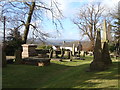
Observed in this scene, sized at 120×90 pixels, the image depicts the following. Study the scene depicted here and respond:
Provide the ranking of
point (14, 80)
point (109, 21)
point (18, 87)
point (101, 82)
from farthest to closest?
point (109, 21), point (14, 80), point (18, 87), point (101, 82)

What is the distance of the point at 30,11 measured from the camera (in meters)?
25.3

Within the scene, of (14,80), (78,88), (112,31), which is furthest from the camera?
(112,31)

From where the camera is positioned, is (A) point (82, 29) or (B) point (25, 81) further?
(A) point (82, 29)

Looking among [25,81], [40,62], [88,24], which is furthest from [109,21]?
[25,81]

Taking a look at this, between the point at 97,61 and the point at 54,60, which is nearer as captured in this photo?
the point at 97,61

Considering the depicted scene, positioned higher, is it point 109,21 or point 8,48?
point 109,21

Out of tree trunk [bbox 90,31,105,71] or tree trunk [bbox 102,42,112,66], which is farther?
tree trunk [bbox 102,42,112,66]

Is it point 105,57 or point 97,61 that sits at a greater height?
point 105,57

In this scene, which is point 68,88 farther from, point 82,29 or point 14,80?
point 82,29

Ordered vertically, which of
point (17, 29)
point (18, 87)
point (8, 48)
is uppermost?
point (17, 29)

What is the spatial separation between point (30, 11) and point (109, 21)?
24948 mm

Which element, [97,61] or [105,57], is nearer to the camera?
[97,61]

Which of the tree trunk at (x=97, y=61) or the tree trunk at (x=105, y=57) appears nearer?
the tree trunk at (x=97, y=61)

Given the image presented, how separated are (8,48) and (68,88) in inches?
671
